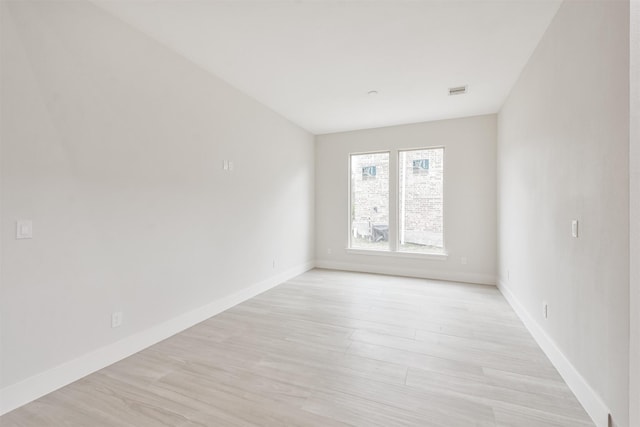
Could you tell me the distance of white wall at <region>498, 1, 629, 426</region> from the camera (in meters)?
1.42

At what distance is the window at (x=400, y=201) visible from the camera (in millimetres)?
5031

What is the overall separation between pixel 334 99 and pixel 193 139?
197 cm

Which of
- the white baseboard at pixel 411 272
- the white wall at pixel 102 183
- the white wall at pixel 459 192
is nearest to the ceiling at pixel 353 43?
the white wall at pixel 102 183

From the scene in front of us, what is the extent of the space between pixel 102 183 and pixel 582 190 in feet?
11.2

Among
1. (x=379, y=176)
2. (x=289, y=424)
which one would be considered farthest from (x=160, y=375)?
(x=379, y=176)

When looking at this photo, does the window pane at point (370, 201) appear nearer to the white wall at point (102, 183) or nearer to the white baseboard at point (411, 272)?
the white baseboard at point (411, 272)

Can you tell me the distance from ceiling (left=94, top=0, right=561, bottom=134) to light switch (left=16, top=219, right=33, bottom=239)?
1696mm

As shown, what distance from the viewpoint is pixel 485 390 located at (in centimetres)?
190

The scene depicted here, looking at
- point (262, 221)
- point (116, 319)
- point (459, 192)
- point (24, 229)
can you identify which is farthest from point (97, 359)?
point (459, 192)

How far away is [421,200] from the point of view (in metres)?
5.11

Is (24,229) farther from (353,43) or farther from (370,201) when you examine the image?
(370,201)

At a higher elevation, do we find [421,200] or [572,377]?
[421,200]

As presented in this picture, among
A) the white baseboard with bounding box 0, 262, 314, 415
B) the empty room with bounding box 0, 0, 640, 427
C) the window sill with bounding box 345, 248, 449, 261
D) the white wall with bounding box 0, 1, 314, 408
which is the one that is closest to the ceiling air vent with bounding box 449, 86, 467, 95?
the empty room with bounding box 0, 0, 640, 427

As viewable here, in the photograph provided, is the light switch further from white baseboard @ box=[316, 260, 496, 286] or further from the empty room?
white baseboard @ box=[316, 260, 496, 286]
